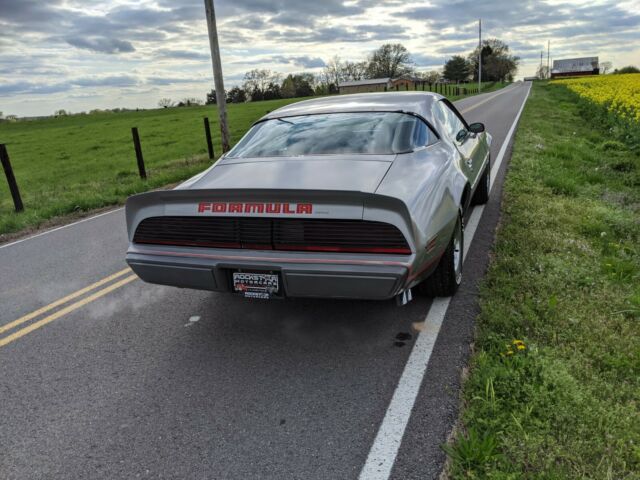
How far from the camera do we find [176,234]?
3.30 m

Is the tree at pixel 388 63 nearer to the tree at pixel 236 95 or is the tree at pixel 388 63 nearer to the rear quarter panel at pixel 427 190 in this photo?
Answer: the tree at pixel 236 95

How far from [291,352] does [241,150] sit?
6.09ft

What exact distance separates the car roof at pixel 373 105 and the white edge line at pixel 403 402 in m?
1.67

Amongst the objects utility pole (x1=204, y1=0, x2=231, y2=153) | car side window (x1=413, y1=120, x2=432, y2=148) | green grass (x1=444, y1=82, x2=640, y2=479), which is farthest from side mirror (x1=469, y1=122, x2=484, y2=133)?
utility pole (x1=204, y1=0, x2=231, y2=153)

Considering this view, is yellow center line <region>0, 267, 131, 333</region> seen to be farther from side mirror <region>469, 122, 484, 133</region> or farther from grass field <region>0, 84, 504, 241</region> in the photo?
side mirror <region>469, 122, 484, 133</region>

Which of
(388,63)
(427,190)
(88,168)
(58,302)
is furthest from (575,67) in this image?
(58,302)

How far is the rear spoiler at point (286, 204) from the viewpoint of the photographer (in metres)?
2.81

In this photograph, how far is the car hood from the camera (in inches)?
122

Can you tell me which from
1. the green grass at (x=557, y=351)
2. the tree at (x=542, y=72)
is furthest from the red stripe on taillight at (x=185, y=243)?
the tree at (x=542, y=72)

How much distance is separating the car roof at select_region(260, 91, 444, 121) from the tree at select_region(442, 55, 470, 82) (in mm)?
133365

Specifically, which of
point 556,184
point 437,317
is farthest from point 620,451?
point 556,184

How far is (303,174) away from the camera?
3.34 meters

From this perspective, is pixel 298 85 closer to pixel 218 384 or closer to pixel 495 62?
pixel 495 62

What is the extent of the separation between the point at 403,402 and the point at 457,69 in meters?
138
